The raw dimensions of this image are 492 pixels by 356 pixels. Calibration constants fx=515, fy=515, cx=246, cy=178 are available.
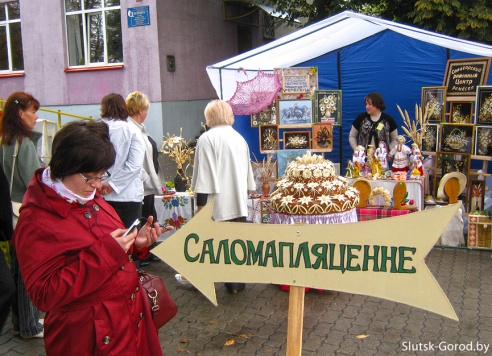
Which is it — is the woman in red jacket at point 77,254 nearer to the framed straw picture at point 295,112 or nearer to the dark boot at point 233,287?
the dark boot at point 233,287

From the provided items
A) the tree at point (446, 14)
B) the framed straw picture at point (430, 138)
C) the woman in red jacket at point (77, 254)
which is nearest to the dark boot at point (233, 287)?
the woman in red jacket at point (77, 254)

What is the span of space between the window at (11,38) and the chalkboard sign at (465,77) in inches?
364

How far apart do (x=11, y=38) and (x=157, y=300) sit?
37.2ft

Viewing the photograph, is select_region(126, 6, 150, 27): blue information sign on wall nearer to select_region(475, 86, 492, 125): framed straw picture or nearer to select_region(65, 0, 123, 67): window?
select_region(65, 0, 123, 67): window

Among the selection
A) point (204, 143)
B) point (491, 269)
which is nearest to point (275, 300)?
point (204, 143)

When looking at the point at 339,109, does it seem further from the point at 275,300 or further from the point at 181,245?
the point at 181,245

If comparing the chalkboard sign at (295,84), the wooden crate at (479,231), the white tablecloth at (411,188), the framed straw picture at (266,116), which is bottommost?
the wooden crate at (479,231)

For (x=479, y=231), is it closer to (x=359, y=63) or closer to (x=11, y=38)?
(x=359, y=63)

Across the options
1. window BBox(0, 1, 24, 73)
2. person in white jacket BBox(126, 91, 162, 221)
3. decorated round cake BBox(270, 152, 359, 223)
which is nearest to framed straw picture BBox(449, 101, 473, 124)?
decorated round cake BBox(270, 152, 359, 223)

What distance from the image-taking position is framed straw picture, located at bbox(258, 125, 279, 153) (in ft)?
23.6

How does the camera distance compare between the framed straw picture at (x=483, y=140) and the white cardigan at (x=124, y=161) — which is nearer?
the white cardigan at (x=124, y=161)

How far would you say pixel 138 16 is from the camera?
33.7 ft

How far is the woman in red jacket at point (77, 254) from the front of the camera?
69.8 inches

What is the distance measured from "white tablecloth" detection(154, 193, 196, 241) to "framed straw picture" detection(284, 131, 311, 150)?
186cm
